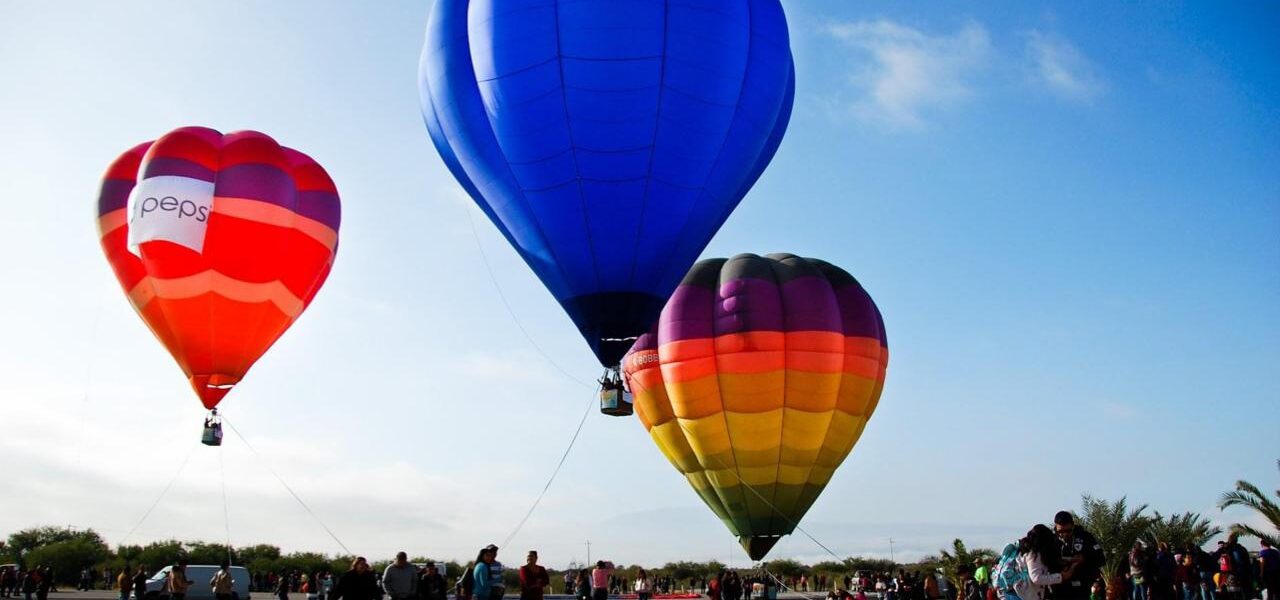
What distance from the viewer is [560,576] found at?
52.9 m

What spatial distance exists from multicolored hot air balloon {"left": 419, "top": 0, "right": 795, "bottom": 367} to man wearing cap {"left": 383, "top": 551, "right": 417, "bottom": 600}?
23.9ft

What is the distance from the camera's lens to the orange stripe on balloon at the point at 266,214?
19469 mm

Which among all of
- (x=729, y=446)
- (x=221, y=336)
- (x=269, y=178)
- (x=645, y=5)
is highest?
(x=645, y=5)

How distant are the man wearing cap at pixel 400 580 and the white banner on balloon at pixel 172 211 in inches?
426

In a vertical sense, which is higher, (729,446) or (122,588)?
(729,446)

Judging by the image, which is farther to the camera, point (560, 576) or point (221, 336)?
point (560, 576)

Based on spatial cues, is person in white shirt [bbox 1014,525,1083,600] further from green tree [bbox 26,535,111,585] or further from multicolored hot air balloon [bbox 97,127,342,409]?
green tree [bbox 26,535,111,585]

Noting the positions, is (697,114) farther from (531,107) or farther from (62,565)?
(62,565)

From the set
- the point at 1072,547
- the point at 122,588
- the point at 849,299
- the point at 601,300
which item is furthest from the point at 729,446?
the point at 1072,547

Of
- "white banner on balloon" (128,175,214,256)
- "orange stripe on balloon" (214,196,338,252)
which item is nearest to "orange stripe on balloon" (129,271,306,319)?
"white banner on balloon" (128,175,214,256)

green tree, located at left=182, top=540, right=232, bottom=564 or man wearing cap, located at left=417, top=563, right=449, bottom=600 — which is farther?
green tree, located at left=182, top=540, right=232, bottom=564

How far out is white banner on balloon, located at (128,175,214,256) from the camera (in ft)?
62.9

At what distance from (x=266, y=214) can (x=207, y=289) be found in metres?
1.68

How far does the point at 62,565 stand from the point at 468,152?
35180mm
